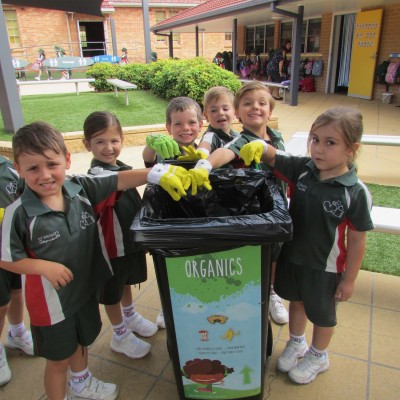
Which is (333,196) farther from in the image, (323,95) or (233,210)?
(323,95)

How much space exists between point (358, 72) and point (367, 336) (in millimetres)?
10331

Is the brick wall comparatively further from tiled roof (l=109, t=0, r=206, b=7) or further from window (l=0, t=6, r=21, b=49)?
window (l=0, t=6, r=21, b=49)

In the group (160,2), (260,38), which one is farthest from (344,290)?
(160,2)

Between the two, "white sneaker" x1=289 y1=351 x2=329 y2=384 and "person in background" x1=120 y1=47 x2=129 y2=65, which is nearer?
"white sneaker" x1=289 y1=351 x2=329 y2=384

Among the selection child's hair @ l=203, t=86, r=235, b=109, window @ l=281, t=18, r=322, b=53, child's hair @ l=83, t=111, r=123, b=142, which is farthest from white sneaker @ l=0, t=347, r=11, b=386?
window @ l=281, t=18, r=322, b=53

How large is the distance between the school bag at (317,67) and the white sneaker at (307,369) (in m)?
12.2

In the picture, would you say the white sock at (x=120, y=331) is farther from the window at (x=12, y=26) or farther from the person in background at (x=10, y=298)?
the window at (x=12, y=26)

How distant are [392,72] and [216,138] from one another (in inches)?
348

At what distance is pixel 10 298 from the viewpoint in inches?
76.4

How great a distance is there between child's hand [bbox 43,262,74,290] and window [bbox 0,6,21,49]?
24.8 metres

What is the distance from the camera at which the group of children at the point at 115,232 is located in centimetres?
147

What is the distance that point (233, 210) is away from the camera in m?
1.92

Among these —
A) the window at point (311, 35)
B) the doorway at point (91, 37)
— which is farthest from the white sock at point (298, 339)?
the doorway at point (91, 37)

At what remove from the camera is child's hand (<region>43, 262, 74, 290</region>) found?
1446 mm
